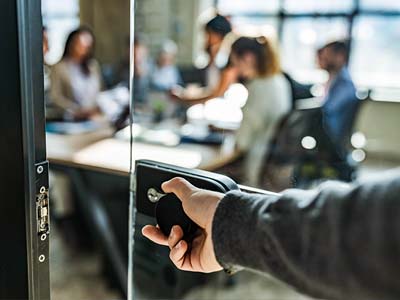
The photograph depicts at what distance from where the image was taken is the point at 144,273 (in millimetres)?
1310

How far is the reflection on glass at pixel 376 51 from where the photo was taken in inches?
172

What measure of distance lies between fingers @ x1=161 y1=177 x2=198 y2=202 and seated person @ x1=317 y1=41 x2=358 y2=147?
1758 millimetres

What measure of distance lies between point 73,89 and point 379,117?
3.26 m

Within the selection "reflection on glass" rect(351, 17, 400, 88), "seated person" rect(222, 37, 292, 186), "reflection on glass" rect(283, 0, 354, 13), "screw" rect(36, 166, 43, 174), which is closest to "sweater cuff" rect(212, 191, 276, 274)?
"screw" rect(36, 166, 43, 174)

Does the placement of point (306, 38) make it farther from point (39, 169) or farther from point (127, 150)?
point (39, 169)

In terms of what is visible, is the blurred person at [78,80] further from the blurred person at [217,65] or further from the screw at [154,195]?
the screw at [154,195]

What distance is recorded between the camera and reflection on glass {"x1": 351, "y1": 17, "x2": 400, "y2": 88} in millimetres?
4375

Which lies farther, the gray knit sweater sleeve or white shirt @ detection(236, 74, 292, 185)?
white shirt @ detection(236, 74, 292, 185)

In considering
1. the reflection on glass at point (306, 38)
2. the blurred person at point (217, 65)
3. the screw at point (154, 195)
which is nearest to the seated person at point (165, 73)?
the blurred person at point (217, 65)

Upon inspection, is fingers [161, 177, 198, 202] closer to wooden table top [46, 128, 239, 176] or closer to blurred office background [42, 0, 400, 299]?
blurred office background [42, 0, 400, 299]

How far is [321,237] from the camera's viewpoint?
41 centimetres

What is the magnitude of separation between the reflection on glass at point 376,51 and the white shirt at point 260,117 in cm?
251

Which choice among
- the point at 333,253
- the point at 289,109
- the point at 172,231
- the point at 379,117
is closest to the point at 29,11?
the point at 172,231

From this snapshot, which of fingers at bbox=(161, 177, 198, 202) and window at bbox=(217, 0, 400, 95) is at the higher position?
window at bbox=(217, 0, 400, 95)
